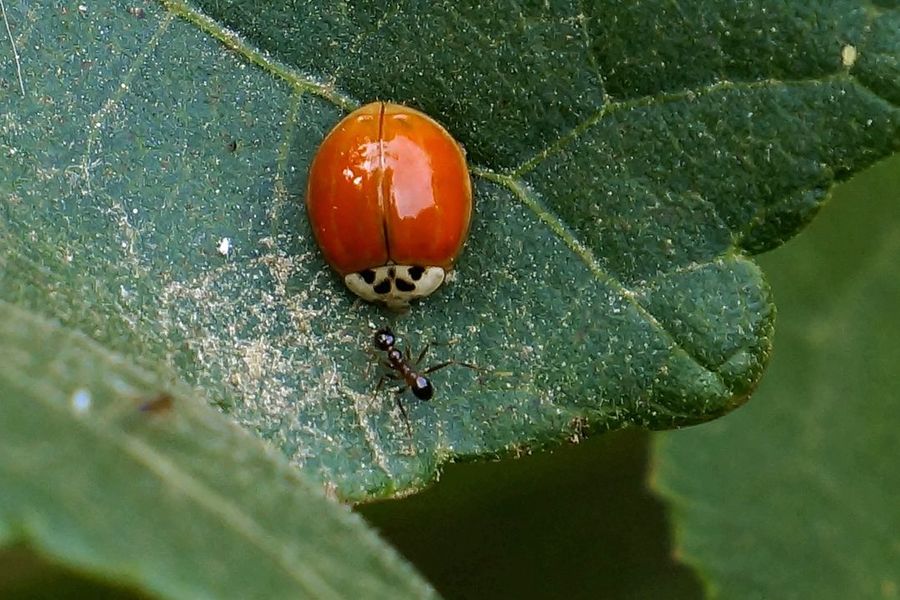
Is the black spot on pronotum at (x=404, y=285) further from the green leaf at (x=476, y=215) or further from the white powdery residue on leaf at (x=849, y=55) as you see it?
the white powdery residue on leaf at (x=849, y=55)

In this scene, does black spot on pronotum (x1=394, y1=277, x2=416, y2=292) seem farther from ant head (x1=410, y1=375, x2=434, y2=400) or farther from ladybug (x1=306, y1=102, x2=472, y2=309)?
ant head (x1=410, y1=375, x2=434, y2=400)

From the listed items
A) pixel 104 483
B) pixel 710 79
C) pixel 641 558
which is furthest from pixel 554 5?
pixel 641 558

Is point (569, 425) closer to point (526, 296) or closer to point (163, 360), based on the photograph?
point (526, 296)

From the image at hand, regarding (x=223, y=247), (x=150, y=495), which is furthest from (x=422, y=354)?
(x=150, y=495)

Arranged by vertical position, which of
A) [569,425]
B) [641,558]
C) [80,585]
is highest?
[569,425]

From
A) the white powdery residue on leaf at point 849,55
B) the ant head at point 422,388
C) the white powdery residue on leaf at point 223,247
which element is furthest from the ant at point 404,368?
the white powdery residue on leaf at point 849,55

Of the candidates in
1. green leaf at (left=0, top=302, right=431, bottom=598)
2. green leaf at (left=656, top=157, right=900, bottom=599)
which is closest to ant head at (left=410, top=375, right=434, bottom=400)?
green leaf at (left=0, top=302, right=431, bottom=598)
